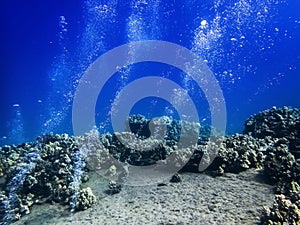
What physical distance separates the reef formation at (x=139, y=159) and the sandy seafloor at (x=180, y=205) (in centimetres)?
37

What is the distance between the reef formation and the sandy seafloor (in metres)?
0.37

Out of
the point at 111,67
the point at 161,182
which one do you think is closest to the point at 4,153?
the point at 161,182

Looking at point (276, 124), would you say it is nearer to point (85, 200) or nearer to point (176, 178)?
point (176, 178)

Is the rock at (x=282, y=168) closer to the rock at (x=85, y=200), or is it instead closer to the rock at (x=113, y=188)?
the rock at (x=113, y=188)

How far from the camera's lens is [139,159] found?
11719 millimetres

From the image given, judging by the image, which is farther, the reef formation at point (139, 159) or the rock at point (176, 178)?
the rock at point (176, 178)

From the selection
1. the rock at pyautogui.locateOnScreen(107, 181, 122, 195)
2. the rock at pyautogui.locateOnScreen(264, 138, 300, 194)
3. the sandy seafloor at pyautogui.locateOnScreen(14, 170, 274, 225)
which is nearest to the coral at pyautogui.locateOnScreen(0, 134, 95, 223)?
the sandy seafloor at pyautogui.locateOnScreen(14, 170, 274, 225)

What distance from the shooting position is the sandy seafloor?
6980 millimetres

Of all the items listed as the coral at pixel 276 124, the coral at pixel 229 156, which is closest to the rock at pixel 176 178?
the coral at pixel 229 156

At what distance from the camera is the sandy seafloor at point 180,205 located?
698cm

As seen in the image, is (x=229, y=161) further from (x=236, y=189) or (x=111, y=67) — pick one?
(x=111, y=67)

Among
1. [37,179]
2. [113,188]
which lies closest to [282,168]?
[113,188]

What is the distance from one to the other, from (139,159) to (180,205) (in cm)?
423

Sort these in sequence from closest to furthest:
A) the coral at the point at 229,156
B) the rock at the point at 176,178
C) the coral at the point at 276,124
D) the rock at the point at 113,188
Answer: the rock at the point at 113,188 < the rock at the point at 176,178 < the coral at the point at 229,156 < the coral at the point at 276,124
